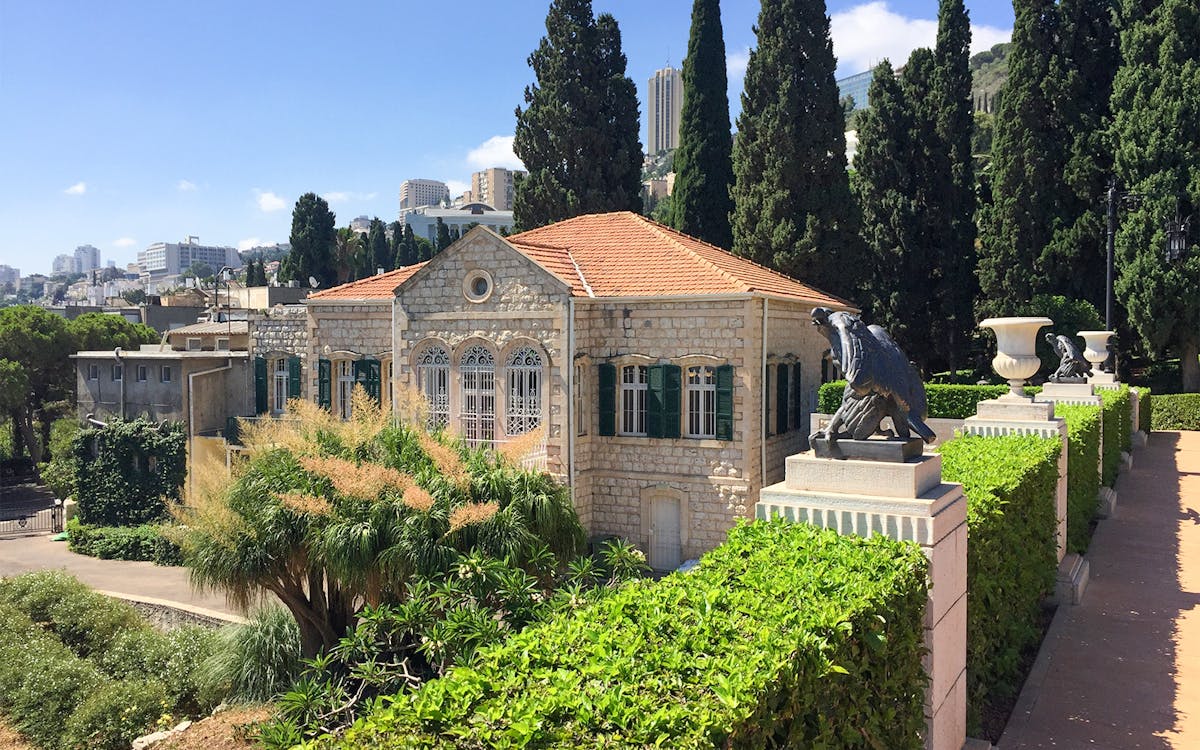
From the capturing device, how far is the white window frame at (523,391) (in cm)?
1916

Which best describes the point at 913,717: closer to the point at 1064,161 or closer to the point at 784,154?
the point at 784,154

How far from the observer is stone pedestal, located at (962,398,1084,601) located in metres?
10.4

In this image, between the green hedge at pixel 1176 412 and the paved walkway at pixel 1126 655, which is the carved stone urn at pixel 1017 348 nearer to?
the paved walkway at pixel 1126 655

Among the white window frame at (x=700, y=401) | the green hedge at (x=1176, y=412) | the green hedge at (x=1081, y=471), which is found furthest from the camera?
the green hedge at (x=1176, y=412)

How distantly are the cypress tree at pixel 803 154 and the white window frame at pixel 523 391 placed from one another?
12261mm

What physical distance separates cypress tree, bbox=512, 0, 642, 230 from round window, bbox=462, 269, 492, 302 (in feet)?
42.6

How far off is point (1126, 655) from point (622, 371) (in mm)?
12300

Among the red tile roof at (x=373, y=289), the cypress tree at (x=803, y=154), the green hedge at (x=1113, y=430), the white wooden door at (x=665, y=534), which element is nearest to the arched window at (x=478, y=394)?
the red tile roof at (x=373, y=289)

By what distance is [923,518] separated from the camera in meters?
5.51

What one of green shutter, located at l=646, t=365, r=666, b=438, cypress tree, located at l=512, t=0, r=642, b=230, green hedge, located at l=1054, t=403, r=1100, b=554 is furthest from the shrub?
cypress tree, located at l=512, t=0, r=642, b=230

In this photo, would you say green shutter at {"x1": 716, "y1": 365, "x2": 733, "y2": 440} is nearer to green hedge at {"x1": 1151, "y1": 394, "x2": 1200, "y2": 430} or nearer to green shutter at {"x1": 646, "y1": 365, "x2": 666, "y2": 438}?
green shutter at {"x1": 646, "y1": 365, "x2": 666, "y2": 438}

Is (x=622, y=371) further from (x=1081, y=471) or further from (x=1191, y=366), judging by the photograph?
(x=1191, y=366)

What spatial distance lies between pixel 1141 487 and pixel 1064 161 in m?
16.7

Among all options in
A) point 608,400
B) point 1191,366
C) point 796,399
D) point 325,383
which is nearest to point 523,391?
point 608,400
